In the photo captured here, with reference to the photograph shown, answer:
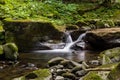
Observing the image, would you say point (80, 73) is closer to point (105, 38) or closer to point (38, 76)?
point (38, 76)

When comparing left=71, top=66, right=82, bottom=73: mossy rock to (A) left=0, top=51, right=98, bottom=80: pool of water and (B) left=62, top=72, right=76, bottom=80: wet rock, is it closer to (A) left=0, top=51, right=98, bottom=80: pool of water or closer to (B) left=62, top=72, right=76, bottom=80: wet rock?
(B) left=62, top=72, right=76, bottom=80: wet rock

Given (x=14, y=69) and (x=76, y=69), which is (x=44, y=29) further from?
(x=76, y=69)

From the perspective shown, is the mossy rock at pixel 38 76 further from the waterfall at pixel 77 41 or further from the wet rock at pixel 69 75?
the waterfall at pixel 77 41

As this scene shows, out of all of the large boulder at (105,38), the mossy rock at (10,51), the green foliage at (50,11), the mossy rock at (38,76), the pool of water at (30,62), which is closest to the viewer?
the mossy rock at (38,76)

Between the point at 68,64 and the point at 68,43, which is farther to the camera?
the point at 68,43

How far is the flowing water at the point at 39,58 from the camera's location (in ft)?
31.4

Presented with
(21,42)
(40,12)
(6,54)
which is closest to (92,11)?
(40,12)

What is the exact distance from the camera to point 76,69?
342 inches

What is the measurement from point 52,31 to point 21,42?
1427 millimetres

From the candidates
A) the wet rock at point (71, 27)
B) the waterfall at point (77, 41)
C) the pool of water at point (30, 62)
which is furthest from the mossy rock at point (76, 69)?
the wet rock at point (71, 27)

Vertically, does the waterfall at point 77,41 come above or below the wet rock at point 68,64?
below

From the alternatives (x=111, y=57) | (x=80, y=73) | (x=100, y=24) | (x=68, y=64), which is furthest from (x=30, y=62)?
(x=100, y=24)

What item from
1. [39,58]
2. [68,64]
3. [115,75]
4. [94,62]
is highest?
[115,75]

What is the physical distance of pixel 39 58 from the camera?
1168 cm
